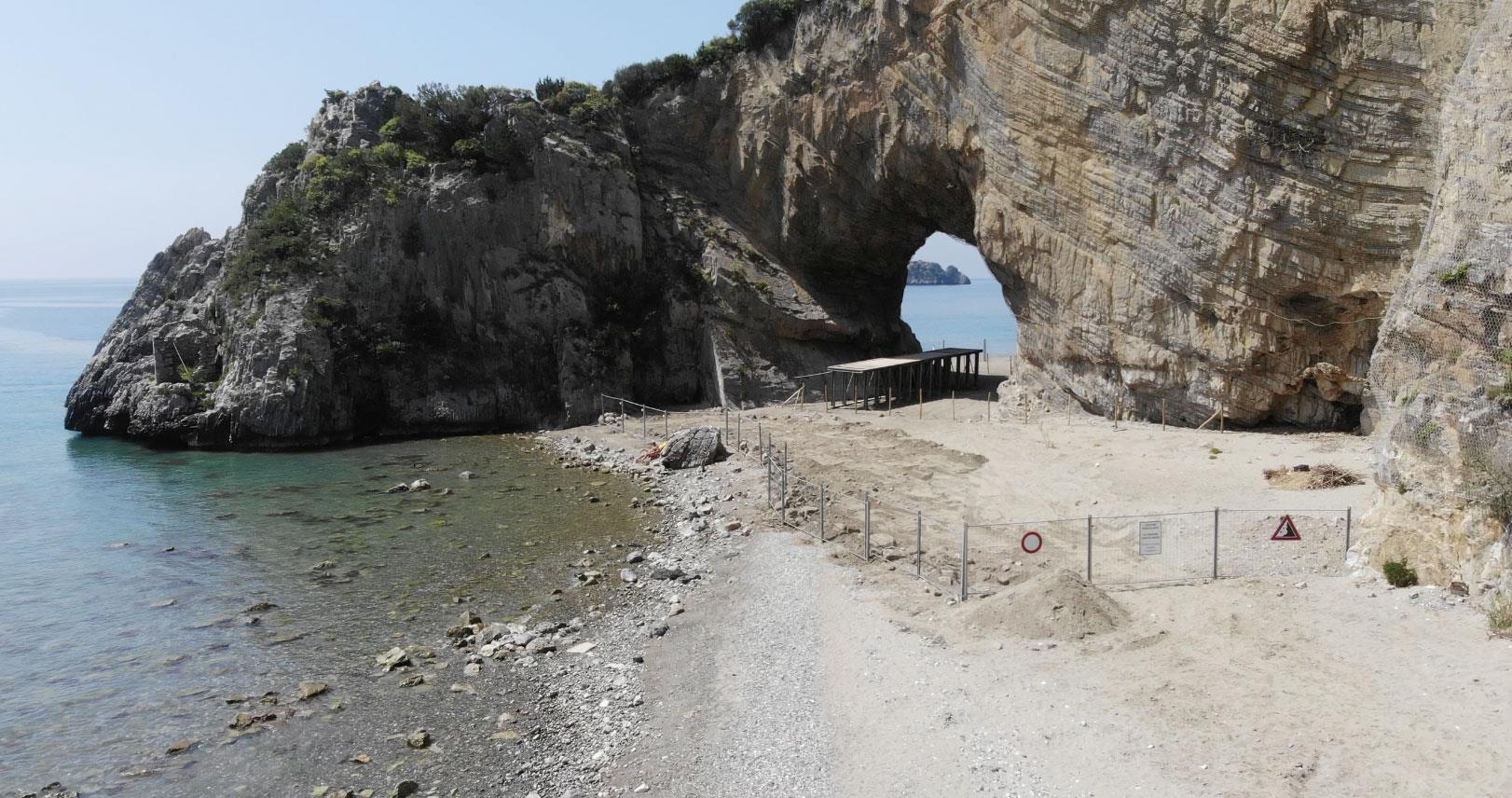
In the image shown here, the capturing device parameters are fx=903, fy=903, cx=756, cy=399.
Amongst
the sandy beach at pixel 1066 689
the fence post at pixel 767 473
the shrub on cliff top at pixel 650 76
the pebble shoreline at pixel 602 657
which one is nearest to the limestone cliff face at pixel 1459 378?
the sandy beach at pixel 1066 689

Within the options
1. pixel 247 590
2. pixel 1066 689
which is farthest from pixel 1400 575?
pixel 247 590

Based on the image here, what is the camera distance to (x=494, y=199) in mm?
42469

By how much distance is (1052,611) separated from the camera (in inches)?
557

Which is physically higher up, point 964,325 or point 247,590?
point 964,325

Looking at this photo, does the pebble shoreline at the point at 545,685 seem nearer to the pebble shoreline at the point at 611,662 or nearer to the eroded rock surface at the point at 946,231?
the pebble shoreline at the point at 611,662

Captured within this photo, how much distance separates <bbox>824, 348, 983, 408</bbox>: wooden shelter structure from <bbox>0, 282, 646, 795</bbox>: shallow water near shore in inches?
545

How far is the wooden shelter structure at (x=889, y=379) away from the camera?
131 feet

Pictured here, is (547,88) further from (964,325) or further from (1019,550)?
(964,325)

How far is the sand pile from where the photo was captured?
1394 centimetres

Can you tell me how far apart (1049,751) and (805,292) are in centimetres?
3495

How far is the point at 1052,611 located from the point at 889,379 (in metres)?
26.2

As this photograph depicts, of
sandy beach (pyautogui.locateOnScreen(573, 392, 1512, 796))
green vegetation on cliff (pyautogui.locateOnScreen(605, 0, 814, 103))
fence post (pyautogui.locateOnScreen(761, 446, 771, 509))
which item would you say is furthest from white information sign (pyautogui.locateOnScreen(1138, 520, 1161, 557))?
green vegetation on cliff (pyautogui.locateOnScreen(605, 0, 814, 103))

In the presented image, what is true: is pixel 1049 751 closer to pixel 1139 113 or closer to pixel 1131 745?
pixel 1131 745

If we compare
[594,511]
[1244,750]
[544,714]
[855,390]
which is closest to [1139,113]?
[855,390]
